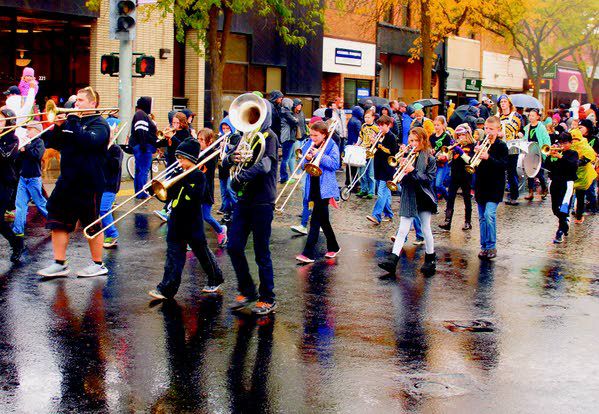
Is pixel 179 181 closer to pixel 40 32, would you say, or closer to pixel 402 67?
pixel 40 32

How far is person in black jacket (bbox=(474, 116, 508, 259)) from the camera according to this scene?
11.1 meters

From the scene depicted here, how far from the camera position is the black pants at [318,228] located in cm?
1045

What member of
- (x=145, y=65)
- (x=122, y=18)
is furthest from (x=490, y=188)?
(x=122, y=18)

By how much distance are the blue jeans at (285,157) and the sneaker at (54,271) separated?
10180mm

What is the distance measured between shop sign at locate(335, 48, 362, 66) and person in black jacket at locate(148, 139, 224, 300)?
970 inches

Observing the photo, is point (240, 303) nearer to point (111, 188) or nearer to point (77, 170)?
point (77, 170)

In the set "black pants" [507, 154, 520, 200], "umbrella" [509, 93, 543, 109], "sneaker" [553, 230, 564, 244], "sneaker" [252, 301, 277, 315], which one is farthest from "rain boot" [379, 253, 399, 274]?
"umbrella" [509, 93, 543, 109]

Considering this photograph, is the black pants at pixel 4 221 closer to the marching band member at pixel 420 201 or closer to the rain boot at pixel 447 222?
the marching band member at pixel 420 201

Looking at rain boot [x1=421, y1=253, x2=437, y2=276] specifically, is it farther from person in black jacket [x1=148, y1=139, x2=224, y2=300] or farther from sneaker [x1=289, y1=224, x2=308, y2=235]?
person in black jacket [x1=148, y1=139, x2=224, y2=300]

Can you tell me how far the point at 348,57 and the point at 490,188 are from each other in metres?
22.6

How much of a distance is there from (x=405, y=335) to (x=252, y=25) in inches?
819

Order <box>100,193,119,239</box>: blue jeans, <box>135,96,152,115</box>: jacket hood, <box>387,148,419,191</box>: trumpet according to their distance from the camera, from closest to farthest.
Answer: <box>387,148,419,191</box>: trumpet, <box>100,193,119,239</box>: blue jeans, <box>135,96,152,115</box>: jacket hood

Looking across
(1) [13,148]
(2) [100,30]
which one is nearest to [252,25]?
(2) [100,30]

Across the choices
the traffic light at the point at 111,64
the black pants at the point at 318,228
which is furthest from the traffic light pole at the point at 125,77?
the black pants at the point at 318,228
